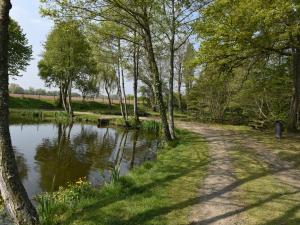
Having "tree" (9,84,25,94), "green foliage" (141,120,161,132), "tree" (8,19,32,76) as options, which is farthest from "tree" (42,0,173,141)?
"tree" (9,84,25,94)

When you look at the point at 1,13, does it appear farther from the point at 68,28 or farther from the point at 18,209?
the point at 68,28

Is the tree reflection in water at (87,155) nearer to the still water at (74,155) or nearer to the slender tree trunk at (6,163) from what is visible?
the still water at (74,155)

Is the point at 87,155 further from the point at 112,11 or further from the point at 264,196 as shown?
the point at 264,196

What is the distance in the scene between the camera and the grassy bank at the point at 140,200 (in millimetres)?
7738

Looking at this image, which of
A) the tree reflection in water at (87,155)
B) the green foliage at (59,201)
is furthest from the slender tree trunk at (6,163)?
the tree reflection in water at (87,155)

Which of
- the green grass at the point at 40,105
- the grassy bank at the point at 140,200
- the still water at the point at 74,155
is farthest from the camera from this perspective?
the green grass at the point at 40,105

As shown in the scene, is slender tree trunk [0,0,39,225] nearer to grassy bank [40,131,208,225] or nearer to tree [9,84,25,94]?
grassy bank [40,131,208,225]

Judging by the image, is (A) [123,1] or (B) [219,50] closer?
(A) [123,1]

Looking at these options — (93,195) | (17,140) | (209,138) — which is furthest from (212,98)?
(93,195)

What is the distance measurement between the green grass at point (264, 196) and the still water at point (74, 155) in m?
5.33

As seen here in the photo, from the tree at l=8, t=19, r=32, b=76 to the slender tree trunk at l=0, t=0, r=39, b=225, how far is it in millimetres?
44523

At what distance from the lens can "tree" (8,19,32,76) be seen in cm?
4866

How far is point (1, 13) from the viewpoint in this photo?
22.6 ft

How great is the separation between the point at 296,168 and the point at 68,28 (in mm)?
12172
